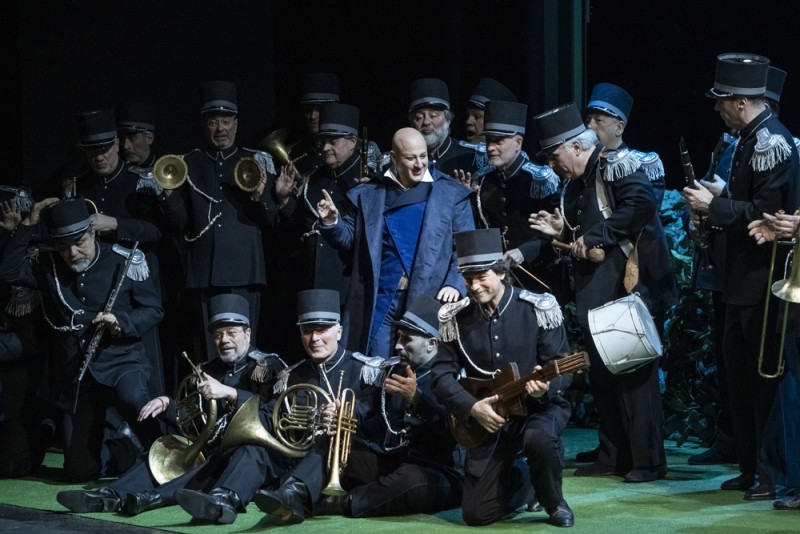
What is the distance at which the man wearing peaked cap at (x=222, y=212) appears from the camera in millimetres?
8445

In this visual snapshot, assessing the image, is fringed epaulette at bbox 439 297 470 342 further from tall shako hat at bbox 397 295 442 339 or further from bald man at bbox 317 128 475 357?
bald man at bbox 317 128 475 357

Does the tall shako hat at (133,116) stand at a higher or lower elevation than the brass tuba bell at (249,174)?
higher

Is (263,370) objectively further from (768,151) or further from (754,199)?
(768,151)

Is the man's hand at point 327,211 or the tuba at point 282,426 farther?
the man's hand at point 327,211

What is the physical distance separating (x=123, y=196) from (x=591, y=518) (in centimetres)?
381

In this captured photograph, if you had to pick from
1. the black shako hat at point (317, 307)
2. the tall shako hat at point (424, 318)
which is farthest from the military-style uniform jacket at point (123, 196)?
the tall shako hat at point (424, 318)

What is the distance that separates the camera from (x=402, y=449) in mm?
6676

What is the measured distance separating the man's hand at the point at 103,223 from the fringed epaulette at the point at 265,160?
929 mm

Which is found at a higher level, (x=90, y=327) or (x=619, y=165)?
(x=619, y=165)

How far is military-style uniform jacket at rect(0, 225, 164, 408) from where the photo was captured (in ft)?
26.0

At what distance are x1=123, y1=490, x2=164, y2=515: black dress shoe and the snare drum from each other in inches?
87.5

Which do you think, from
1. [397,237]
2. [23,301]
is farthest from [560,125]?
[23,301]

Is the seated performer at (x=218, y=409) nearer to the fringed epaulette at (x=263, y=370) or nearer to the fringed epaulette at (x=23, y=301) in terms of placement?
the fringed epaulette at (x=263, y=370)

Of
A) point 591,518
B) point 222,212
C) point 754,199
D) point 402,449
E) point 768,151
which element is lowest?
point 591,518
